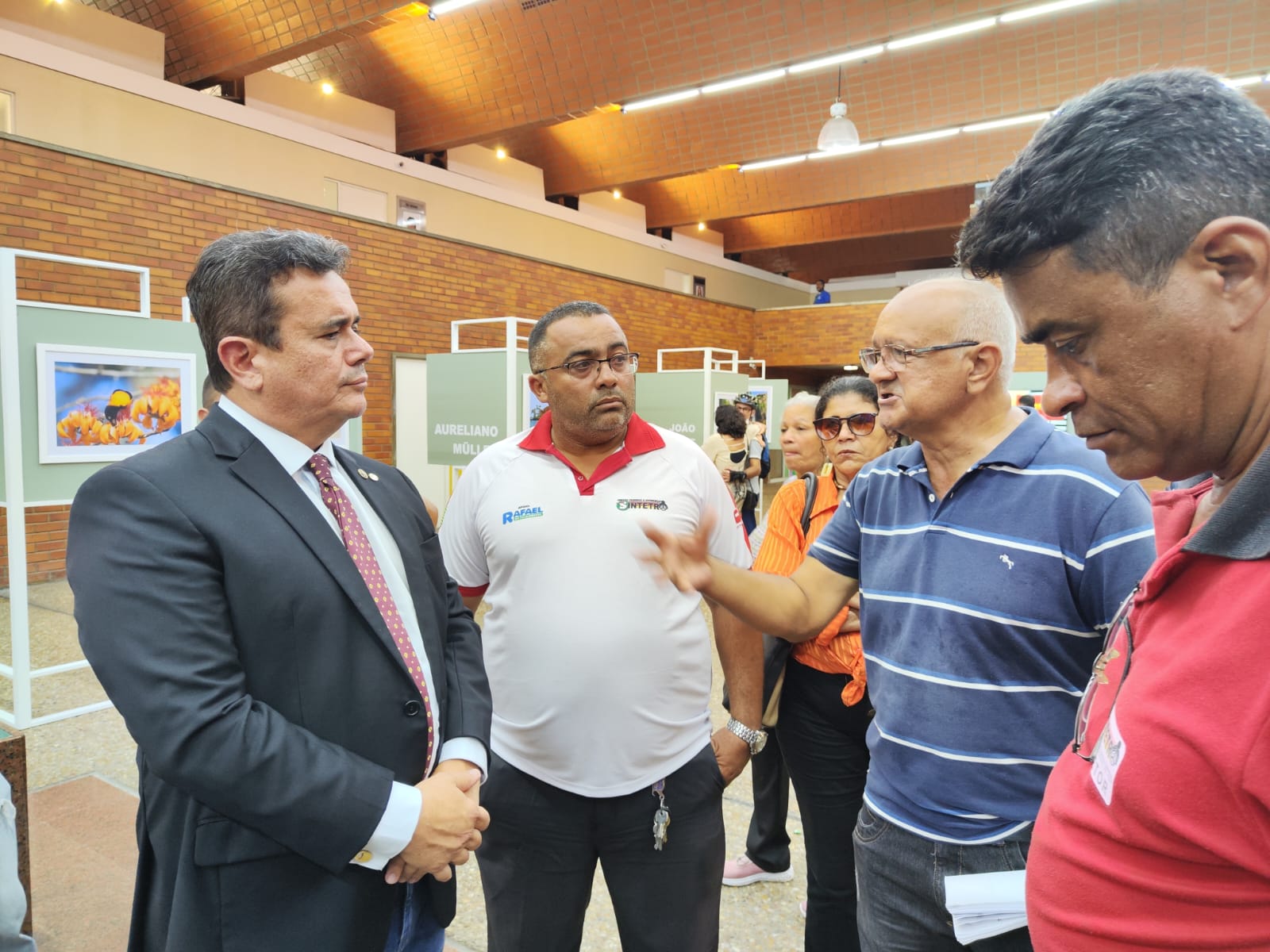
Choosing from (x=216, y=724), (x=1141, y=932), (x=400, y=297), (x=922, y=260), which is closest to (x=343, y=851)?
(x=216, y=724)

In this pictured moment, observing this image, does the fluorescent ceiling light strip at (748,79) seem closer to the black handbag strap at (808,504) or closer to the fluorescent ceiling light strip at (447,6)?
the fluorescent ceiling light strip at (447,6)

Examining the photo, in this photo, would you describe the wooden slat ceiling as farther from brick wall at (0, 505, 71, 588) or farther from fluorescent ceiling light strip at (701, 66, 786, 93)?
brick wall at (0, 505, 71, 588)

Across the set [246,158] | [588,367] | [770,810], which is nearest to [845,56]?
[246,158]

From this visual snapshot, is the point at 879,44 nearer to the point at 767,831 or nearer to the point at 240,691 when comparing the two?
the point at 767,831

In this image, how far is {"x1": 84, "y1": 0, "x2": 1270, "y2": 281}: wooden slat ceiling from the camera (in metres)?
8.94

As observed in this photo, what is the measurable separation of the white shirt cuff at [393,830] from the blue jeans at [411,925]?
246mm

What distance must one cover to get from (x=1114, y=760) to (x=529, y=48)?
1156 centimetres

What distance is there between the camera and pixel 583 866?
1.70 m

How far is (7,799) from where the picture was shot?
1604 mm

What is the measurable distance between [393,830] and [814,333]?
16.9 m

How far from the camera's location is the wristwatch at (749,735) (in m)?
1.91

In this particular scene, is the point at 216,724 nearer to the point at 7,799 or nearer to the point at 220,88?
the point at 7,799

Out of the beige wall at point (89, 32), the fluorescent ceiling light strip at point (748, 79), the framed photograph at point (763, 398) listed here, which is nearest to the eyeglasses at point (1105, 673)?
the fluorescent ceiling light strip at point (748, 79)

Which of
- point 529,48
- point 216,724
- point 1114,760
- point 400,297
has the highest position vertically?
point 529,48
